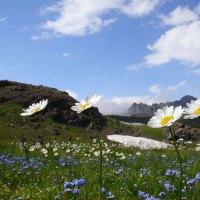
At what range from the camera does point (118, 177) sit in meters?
9.46

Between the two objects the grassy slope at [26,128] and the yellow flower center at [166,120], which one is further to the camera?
the grassy slope at [26,128]

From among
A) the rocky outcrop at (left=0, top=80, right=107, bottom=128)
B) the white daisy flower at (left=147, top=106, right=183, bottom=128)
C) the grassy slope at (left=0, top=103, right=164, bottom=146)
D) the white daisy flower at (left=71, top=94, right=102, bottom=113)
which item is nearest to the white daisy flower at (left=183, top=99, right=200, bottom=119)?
the white daisy flower at (left=147, top=106, right=183, bottom=128)

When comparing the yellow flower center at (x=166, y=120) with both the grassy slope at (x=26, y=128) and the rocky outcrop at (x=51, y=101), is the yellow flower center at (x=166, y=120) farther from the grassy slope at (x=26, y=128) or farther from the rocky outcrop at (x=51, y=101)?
the rocky outcrop at (x=51, y=101)

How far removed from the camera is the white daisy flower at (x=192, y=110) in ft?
13.1

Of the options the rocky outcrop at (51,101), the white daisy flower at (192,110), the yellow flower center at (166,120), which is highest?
the rocky outcrop at (51,101)

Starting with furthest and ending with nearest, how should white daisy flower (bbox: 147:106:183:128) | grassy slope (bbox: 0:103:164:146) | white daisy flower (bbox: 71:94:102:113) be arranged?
grassy slope (bbox: 0:103:164:146)
white daisy flower (bbox: 71:94:102:113)
white daisy flower (bbox: 147:106:183:128)

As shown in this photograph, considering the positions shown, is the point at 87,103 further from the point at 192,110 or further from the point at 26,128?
the point at 26,128

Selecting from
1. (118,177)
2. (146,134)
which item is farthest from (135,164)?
(146,134)

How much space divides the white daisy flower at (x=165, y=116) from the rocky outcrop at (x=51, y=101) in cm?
3821

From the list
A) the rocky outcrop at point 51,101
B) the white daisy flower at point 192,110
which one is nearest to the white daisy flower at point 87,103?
the white daisy flower at point 192,110

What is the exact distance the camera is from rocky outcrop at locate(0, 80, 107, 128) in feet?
145

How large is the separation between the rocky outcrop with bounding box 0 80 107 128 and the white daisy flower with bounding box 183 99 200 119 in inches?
1502

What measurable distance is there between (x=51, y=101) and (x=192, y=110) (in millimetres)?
42499

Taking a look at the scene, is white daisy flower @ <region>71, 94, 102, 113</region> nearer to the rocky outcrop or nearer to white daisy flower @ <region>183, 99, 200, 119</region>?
white daisy flower @ <region>183, 99, 200, 119</region>
